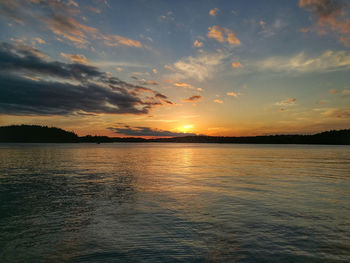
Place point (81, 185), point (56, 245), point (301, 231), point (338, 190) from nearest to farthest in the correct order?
point (56, 245) → point (301, 231) → point (338, 190) → point (81, 185)

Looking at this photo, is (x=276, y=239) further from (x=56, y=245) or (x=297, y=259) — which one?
(x=56, y=245)

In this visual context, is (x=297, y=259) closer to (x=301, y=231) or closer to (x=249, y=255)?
(x=249, y=255)

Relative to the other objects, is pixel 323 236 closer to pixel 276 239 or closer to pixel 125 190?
pixel 276 239

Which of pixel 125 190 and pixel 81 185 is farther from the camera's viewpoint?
pixel 81 185

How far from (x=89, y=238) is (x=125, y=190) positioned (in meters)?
10.8

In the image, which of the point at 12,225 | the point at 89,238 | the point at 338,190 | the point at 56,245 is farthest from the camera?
the point at 338,190

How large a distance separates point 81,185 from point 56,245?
47.3ft

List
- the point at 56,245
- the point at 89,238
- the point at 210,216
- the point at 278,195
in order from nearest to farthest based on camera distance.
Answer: the point at 56,245
the point at 89,238
the point at 210,216
the point at 278,195

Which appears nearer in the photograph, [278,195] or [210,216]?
[210,216]

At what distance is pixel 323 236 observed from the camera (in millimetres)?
10023

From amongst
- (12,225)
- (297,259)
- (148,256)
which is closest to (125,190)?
(12,225)

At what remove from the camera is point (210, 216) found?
1299 centimetres

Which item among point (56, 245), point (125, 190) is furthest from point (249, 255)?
point (125, 190)

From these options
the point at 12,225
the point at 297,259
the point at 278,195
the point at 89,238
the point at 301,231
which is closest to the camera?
the point at 297,259
